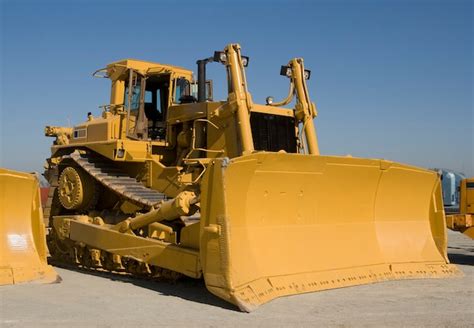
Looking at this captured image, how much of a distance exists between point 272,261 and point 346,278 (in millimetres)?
1161

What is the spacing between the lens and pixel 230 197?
260 inches

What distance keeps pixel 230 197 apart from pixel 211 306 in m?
1.21

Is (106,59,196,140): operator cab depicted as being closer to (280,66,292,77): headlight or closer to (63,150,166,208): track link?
(63,150,166,208): track link

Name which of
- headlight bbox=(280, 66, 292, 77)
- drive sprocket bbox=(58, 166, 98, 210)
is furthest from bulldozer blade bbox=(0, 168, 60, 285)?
headlight bbox=(280, 66, 292, 77)

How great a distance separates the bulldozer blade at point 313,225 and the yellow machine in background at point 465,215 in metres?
1.79

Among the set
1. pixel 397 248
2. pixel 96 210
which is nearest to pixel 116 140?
pixel 96 210

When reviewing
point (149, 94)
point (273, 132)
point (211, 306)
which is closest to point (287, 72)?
point (273, 132)

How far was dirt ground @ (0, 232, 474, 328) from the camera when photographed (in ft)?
18.6

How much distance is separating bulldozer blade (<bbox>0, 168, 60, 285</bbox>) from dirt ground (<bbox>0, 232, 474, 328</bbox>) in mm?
233

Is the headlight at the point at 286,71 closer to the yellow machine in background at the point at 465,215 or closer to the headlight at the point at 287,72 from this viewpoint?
the headlight at the point at 287,72

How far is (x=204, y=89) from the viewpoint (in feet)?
32.8

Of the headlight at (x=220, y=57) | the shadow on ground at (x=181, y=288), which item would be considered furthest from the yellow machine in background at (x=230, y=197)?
the shadow on ground at (x=181, y=288)

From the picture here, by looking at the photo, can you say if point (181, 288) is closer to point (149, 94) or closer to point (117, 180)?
point (117, 180)

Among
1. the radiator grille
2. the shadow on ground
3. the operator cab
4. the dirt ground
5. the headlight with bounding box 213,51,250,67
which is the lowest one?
the shadow on ground
